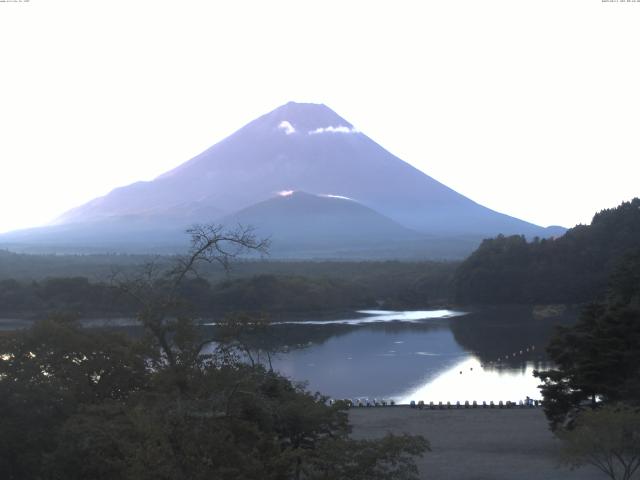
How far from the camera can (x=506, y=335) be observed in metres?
28.7

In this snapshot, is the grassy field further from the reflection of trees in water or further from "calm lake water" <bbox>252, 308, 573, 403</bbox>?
the reflection of trees in water

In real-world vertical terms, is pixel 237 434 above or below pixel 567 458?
above

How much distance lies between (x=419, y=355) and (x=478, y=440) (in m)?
10.6

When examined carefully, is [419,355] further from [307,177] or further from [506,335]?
[307,177]

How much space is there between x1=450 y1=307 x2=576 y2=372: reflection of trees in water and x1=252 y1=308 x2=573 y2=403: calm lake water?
1.1 inches

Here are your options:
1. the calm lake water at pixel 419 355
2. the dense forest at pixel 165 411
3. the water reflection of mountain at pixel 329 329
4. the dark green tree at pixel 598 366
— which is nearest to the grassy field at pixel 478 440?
the dark green tree at pixel 598 366

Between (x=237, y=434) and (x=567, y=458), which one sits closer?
(x=237, y=434)

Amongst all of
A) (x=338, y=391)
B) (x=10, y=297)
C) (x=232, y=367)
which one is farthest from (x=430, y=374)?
(x=10, y=297)

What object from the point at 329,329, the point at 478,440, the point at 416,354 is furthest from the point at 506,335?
the point at 478,440

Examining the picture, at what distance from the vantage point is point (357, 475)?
624cm

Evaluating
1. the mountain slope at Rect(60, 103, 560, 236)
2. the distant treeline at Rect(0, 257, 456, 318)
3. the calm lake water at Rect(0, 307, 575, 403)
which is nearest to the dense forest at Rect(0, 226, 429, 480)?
the calm lake water at Rect(0, 307, 575, 403)

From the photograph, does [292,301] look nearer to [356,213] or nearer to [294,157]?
[356,213]

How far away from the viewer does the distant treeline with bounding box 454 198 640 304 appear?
3872 cm

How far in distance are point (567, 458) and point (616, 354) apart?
289cm
